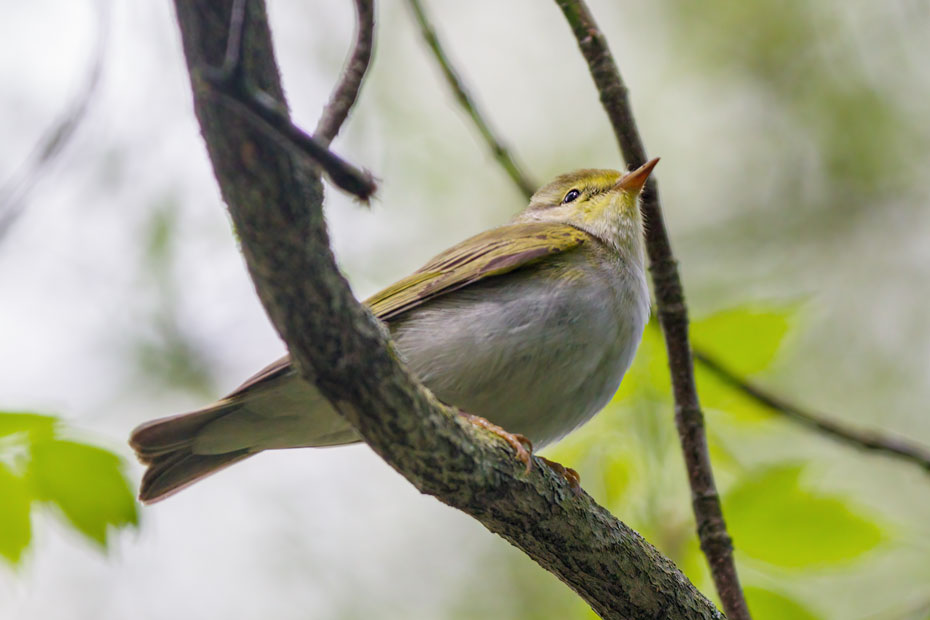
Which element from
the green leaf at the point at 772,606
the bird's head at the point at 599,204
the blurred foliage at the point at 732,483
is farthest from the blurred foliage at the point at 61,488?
the bird's head at the point at 599,204

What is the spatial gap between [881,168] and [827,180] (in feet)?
1.73

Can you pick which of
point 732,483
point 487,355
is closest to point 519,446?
point 487,355

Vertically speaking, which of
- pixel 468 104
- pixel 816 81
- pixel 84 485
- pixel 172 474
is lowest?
pixel 84 485

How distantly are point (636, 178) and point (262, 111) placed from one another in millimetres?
3153

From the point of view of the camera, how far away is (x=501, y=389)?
3615mm

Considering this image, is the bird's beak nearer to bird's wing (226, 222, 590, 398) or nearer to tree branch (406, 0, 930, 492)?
bird's wing (226, 222, 590, 398)

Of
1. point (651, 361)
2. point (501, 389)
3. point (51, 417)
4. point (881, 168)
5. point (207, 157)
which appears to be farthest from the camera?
point (881, 168)

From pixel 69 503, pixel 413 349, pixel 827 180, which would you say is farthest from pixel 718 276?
pixel 69 503

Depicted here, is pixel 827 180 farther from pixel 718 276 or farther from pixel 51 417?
pixel 51 417

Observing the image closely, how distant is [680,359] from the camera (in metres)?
3.83

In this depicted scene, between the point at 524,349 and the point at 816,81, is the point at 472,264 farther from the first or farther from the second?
the point at 816,81

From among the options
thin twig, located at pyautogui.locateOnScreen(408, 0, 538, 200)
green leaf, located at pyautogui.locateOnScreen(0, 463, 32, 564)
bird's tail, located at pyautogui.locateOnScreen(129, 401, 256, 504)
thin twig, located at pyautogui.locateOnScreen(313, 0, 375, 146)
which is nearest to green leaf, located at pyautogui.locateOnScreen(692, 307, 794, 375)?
thin twig, located at pyautogui.locateOnScreen(408, 0, 538, 200)

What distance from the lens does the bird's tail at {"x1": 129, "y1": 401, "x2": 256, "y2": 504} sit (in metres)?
3.76

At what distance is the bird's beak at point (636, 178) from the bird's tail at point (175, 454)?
7.22 ft
